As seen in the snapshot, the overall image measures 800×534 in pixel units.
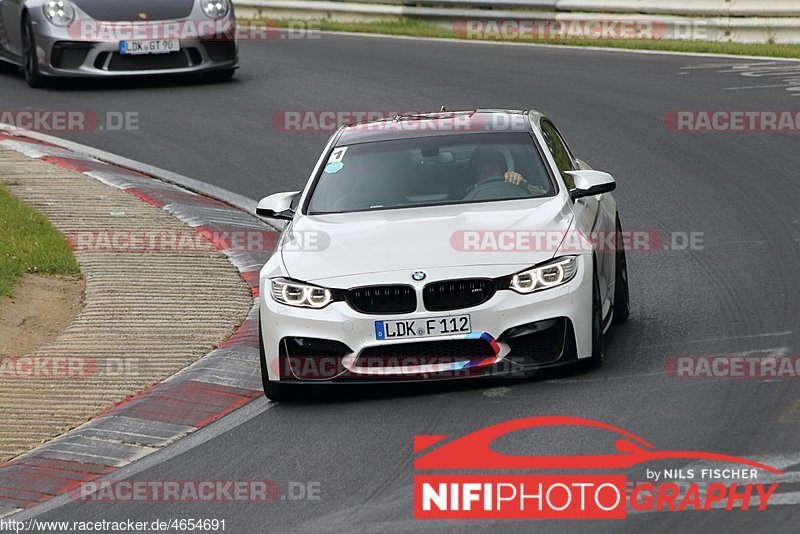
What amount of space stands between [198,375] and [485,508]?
3.02m

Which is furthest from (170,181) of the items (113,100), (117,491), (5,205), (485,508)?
(485,508)

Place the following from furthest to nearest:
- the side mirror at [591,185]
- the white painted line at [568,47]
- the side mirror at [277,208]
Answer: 1. the white painted line at [568,47]
2. the side mirror at [277,208]
3. the side mirror at [591,185]

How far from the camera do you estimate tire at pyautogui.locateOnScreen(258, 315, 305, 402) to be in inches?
334

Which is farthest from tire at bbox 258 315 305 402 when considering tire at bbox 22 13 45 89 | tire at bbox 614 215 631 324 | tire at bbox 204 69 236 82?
tire at bbox 204 69 236 82

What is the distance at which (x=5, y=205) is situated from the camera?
507 inches

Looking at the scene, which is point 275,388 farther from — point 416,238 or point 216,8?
point 216,8

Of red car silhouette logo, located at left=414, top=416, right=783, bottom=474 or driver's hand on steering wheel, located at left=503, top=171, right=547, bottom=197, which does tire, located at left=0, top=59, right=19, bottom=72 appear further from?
red car silhouette logo, located at left=414, top=416, right=783, bottom=474

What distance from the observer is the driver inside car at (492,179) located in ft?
30.3

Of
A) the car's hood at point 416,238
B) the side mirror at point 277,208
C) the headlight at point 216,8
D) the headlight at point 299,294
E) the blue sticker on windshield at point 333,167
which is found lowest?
the headlight at point 216,8

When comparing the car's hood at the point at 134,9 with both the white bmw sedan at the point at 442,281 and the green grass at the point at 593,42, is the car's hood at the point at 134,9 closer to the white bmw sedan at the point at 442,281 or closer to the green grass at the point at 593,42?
the green grass at the point at 593,42

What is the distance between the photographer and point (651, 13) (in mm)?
21688

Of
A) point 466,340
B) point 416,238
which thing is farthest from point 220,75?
point 466,340

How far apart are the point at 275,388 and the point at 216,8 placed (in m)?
11.3

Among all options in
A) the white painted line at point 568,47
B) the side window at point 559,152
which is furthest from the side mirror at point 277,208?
the white painted line at point 568,47
